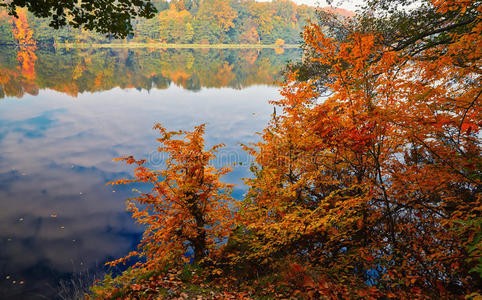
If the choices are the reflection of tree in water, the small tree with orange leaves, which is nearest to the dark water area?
the reflection of tree in water

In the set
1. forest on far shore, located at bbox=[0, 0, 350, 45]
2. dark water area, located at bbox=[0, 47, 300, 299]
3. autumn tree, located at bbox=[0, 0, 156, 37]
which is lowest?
dark water area, located at bbox=[0, 47, 300, 299]

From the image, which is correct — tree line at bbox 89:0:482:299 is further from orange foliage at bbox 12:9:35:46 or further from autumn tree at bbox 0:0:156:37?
orange foliage at bbox 12:9:35:46

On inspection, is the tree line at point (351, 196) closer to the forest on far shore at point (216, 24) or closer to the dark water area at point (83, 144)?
the dark water area at point (83, 144)

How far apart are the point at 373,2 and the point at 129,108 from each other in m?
34.1

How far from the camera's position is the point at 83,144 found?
24.6 metres

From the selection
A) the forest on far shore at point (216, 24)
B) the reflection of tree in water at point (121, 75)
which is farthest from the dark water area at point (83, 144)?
the forest on far shore at point (216, 24)

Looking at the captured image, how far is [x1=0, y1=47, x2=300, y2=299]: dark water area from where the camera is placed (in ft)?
39.2

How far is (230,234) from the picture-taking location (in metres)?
10.6

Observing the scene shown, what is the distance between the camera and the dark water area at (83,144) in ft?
39.2

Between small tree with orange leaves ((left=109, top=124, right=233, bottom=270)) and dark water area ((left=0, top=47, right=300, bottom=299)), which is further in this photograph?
dark water area ((left=0, top=47, right=300, bottom=299))

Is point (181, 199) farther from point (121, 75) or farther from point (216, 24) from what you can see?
point (216, 24)

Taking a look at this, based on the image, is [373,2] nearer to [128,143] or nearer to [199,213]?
[199,213]

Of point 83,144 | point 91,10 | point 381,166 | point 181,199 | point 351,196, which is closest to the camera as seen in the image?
point 91,10

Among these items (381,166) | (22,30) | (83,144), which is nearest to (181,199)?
(381,166)
